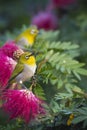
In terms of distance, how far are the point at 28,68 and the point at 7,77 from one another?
0.71 ft

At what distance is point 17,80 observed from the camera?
254 cm

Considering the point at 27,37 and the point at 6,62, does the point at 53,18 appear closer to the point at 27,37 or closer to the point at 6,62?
the point at 27,37

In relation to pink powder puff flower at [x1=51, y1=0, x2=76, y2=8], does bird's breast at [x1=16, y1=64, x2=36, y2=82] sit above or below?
below

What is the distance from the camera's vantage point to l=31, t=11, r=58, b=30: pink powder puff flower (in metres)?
5.76

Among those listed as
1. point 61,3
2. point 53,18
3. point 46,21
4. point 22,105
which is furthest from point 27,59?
point 61,3

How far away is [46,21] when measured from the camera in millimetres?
5816

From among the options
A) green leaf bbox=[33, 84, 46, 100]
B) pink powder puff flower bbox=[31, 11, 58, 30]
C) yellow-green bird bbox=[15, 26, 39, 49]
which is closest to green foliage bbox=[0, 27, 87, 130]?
green leaf bbox=[33, 84, 46, 100]

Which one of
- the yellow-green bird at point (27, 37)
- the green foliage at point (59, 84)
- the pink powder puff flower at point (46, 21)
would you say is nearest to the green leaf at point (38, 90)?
the green foliage at point (59, 84)

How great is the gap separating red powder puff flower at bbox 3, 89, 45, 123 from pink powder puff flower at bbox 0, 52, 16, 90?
138 millimetres

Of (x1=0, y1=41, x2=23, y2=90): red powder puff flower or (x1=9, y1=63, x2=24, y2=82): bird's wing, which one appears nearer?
(x1=0, y1=41, x2=23, y2=90): red powder puff flower

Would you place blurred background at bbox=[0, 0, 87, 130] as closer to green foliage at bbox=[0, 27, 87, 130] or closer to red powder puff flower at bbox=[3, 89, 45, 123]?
green foliage at bbox=[0, 27, 87, 130]

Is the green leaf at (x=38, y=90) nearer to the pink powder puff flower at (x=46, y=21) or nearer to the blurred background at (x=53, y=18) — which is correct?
the blurred background at (x=53, y=18)

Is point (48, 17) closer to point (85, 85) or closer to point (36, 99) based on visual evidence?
point (85, 85)

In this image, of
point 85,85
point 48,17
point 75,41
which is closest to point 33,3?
point 48,17
